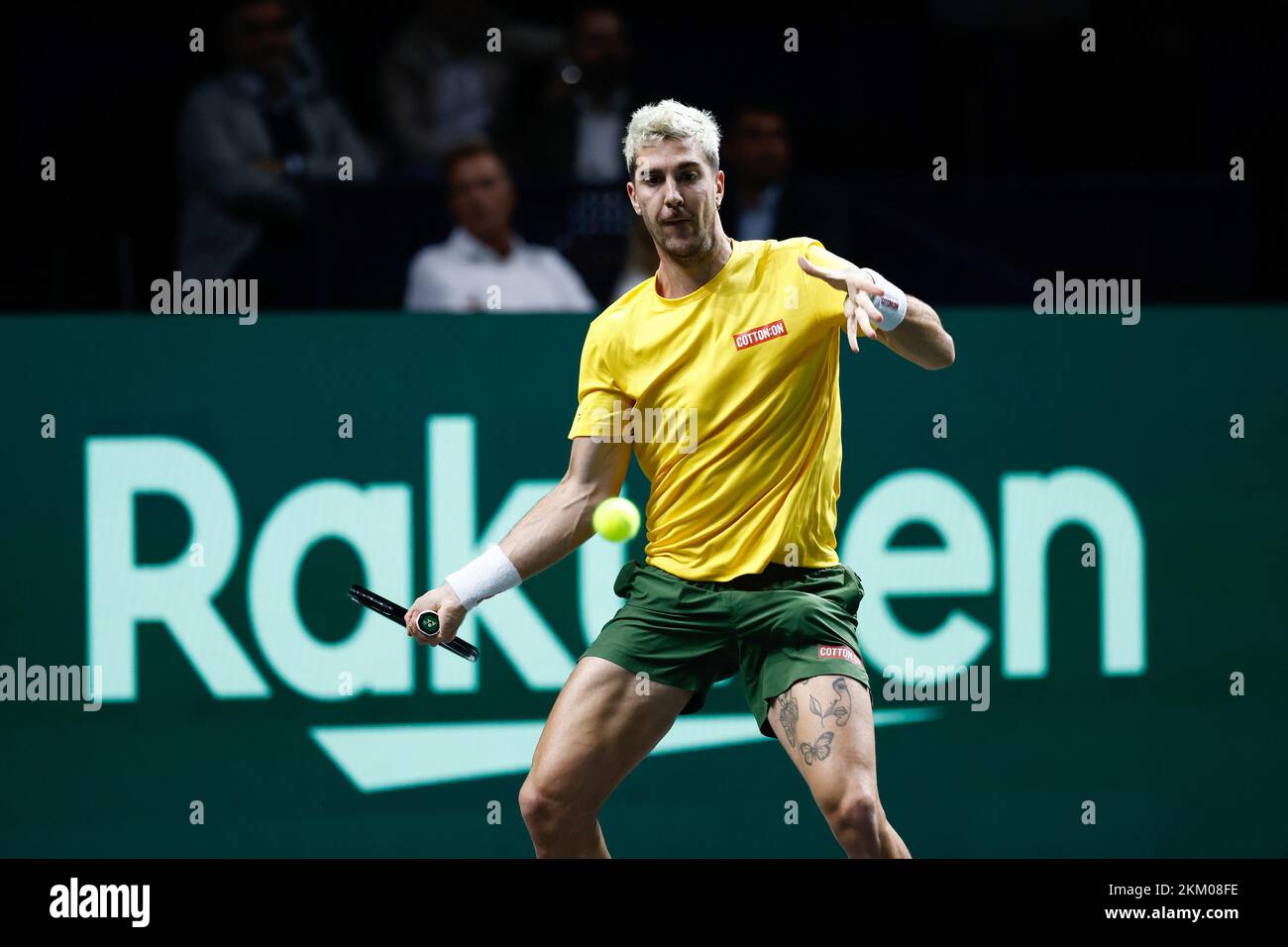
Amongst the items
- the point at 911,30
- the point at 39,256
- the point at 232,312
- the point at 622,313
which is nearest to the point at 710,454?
the point at 622,313

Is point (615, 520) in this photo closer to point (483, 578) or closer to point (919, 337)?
point (483, 578)

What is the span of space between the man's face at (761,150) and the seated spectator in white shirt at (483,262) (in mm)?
861

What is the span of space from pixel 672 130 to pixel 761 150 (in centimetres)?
273

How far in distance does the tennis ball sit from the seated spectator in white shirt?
2.26 m

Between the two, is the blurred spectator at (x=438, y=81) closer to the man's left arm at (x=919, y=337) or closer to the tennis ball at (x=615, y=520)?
the tennis ball at (x=615, y=520)

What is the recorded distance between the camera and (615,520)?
4.45 metres

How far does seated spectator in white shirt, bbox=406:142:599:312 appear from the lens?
6648mm

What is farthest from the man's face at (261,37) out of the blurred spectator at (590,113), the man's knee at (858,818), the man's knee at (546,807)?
the man's knee at (858,818)

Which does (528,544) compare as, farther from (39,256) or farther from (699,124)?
(39,256)

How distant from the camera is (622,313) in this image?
4.59 m

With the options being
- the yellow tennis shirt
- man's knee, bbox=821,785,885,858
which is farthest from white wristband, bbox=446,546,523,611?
man's knee, bbox=821,785,885,858

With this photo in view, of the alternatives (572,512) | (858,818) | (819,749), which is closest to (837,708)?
(819,749)

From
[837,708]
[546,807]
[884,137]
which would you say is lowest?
[546,807]

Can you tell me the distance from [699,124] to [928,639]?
8.37 feet
